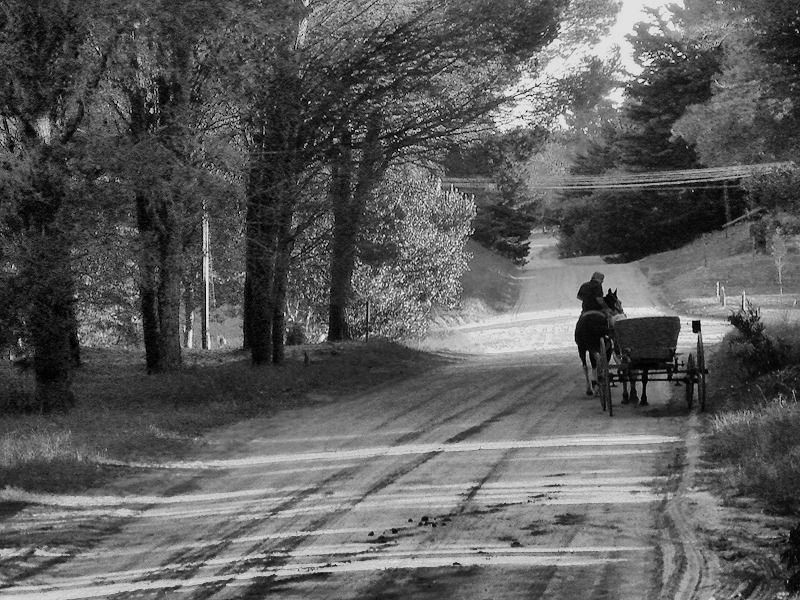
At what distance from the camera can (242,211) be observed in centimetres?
2233

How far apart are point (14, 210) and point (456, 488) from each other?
8343mm

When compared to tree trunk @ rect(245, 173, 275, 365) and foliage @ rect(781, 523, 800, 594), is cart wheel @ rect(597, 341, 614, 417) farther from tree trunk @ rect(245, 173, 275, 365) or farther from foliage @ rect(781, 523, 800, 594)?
foliage @ rect(781, 523, 800, 594)

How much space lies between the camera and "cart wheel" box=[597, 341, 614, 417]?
1777 centimetres

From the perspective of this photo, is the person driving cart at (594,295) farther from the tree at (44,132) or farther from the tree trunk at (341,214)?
the tree at (44,132)

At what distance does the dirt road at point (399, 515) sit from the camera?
336 inches

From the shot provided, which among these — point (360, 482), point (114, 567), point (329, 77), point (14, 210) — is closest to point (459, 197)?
point (329, 77)

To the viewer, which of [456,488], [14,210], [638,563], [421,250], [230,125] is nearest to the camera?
[638,563]

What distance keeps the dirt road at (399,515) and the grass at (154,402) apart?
80cm

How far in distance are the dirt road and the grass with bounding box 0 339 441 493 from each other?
2.64ft

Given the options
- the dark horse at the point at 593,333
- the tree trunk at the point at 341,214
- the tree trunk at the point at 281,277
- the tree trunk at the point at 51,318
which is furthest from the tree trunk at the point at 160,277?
Result: the dark horse at the point at 593,333

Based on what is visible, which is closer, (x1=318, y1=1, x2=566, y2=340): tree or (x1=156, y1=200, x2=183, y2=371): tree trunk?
(x1=156, y1=200, x2=183, y2=371): tree trunk

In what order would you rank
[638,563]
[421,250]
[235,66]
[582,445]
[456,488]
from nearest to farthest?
1. [638,563]
2. [456,488]
3. [582,445]
4. [235,66]
5. [421,250]

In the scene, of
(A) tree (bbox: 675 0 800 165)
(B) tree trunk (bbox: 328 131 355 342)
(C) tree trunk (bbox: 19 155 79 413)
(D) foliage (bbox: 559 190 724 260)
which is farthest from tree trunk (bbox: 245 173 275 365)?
(D) foliage (bbox: 559 190 724 260)

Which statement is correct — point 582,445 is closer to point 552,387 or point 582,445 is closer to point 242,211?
point 552,387
